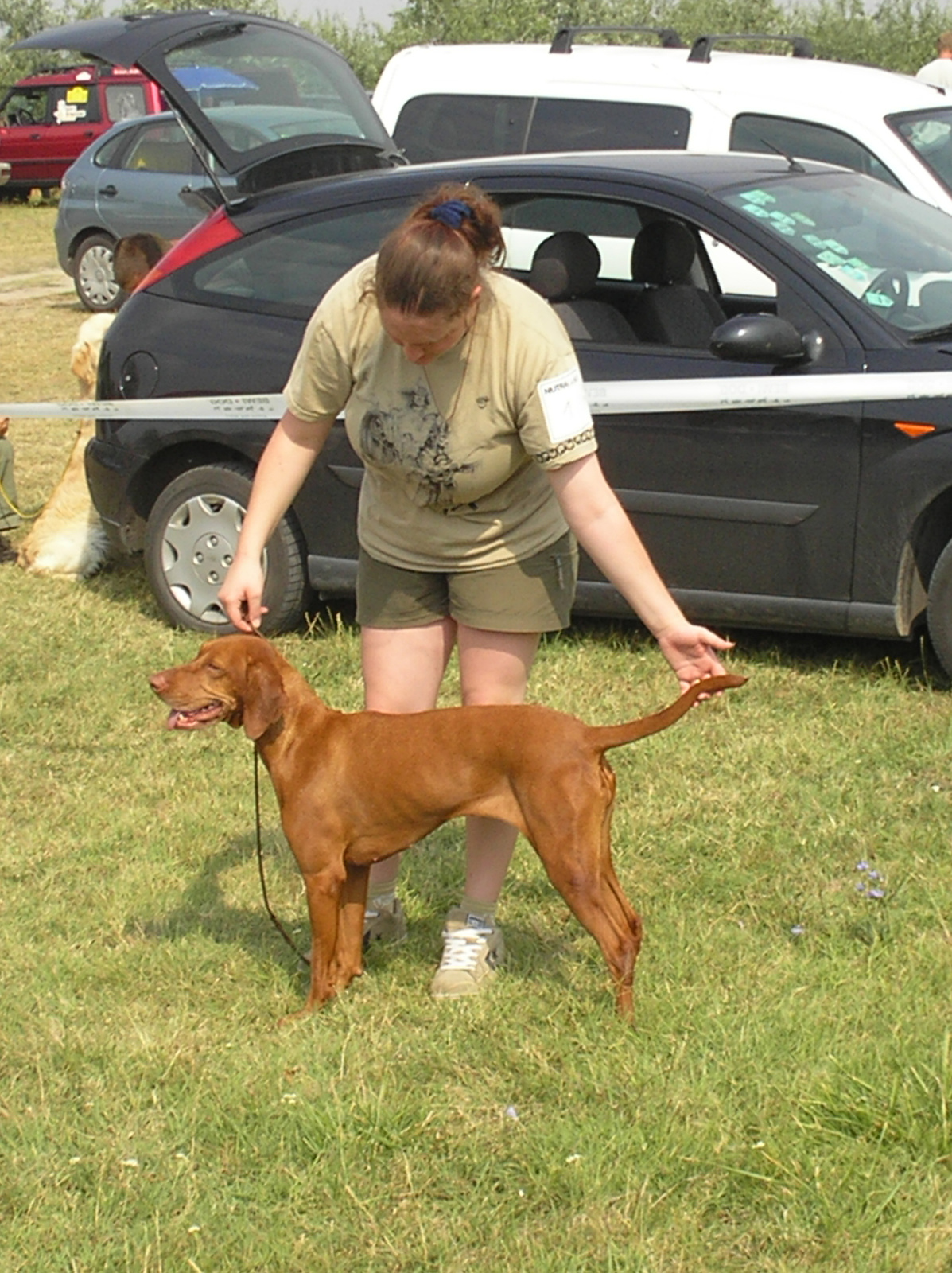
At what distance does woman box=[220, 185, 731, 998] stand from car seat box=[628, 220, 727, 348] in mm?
2391

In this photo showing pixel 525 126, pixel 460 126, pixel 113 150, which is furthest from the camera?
pixel 113 150

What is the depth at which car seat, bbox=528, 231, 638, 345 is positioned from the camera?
6.02 metres

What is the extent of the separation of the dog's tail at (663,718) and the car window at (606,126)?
6.63 metres

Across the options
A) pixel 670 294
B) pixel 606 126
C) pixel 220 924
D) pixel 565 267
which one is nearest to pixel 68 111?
pixel 606 126

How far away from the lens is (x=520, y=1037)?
3639mm

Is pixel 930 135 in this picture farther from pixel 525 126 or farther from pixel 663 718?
pixel 663 718

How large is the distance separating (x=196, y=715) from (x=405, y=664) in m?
0.55

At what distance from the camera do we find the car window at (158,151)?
1658 centimetres

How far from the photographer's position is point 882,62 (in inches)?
1246

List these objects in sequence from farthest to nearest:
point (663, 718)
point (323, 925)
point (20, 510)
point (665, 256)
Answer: point (20, 510)
point (665, 256)
point (323, 925)
point (663, 718)

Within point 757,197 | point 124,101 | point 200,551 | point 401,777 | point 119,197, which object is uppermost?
point 757,197

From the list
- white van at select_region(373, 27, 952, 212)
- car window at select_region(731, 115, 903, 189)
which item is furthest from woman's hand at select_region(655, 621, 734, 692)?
car window at select_region(731, 115, 903, 189)

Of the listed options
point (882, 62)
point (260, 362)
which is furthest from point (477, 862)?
point (882, 62)

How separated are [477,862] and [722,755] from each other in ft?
4.88
